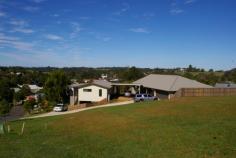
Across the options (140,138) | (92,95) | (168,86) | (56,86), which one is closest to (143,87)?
(92,95)

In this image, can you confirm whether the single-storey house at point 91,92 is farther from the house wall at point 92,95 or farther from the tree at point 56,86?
the tree at point 56,86

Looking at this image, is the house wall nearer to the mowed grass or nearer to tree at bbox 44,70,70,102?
tree at bbox 44,70,70,102

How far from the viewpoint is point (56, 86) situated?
74188 mm

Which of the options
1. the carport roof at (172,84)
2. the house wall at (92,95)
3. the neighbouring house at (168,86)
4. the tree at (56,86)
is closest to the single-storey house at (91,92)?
the house wall at (92,95)

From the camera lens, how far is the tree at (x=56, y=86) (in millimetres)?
74250

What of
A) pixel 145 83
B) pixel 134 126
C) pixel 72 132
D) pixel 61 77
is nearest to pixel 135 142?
pixel 134 126

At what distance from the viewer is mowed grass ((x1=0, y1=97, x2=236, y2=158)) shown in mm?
16516

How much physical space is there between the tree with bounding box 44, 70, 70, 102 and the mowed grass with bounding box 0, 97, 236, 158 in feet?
148

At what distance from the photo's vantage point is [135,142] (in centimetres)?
1898

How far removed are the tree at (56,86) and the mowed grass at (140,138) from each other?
45193 mm

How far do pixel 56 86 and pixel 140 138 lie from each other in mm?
56439

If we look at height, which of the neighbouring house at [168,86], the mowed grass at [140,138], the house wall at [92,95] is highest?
the neighbouring house at [168,86]

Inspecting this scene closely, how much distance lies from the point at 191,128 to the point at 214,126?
162cm

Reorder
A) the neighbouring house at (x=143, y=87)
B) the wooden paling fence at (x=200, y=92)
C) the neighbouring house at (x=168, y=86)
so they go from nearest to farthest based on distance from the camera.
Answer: the wooden paling fence at (x=200, y=92)
the neighbouring house at (x=168, y=86)
the neighbouring house at (x=143, y=87)
